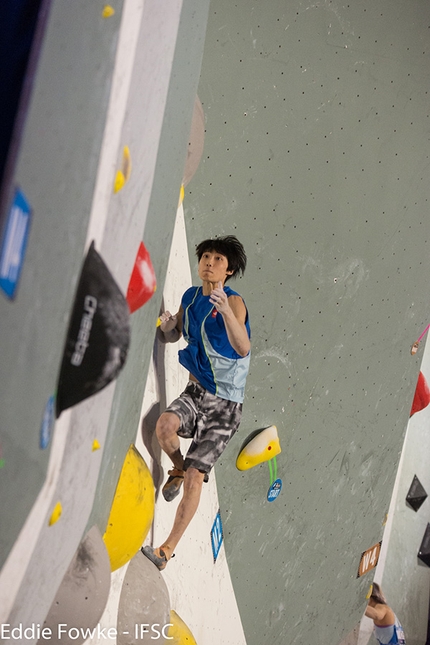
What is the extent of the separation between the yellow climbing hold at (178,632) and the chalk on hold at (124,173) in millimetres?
1611

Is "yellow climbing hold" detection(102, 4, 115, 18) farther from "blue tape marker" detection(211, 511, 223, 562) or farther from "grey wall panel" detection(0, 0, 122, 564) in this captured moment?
"blue tape marker" detection(211, 511, 223, 562)

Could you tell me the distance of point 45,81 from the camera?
73 cm

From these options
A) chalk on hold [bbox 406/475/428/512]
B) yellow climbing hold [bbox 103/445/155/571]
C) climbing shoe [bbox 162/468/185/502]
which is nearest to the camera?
yellow climbing hold [bbox 103/445/155/571]

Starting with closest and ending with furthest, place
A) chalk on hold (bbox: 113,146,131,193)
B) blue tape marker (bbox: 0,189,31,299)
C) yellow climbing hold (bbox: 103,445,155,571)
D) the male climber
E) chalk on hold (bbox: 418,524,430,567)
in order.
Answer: blue tape marker (bbox: 0,189,31,299) → chalk on hold (bbox: 113,146,131,193) → yellow climbing hold (bbox: 103,445,155,571) → the male climber → chalk on hold (bbox: 418,524,430,567)

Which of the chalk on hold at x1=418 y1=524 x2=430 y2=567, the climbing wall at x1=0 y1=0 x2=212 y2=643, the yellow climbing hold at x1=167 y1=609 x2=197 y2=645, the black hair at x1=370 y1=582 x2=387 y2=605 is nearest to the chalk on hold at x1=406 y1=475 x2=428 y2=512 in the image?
the chalk on hold at x1=418 y1=524 x2=430 y2=567

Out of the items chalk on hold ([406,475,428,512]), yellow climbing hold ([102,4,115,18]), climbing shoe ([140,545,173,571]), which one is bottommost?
climbing shoe ([140,545,173,571])

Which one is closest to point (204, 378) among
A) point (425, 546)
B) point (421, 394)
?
point (421, 394)

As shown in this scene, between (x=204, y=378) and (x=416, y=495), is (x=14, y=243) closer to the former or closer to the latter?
(x=204, y=378)

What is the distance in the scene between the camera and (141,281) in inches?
46.3

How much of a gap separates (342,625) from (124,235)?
3137mm

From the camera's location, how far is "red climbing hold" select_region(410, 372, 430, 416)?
3533 millimetres

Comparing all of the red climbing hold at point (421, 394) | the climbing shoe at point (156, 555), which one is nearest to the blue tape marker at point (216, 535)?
the climbing shoe at point (156, 555)

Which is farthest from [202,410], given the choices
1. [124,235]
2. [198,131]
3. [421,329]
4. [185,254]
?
[421,329]

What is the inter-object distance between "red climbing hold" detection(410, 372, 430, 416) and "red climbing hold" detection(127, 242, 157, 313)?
263 cm
